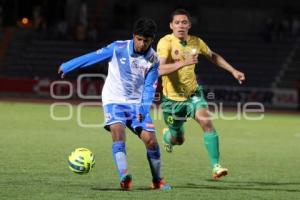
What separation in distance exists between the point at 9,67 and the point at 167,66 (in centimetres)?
2537

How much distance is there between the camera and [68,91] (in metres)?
29.9

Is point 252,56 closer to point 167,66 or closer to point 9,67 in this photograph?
point 9,67

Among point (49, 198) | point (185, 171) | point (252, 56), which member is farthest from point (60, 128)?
point (252, 56)

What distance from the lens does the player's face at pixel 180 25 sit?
10.2 metres

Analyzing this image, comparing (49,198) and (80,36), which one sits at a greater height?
(80,36)

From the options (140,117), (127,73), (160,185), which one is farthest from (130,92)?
(160,185)

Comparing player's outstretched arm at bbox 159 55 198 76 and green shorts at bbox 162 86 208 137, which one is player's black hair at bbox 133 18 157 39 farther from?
green shorts at bbox 162 86 208 137

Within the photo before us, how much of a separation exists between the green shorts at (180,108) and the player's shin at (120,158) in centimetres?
223

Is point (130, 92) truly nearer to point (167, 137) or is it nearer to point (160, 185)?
point (160, 185)

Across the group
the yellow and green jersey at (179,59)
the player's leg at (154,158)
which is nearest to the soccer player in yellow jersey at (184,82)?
the yellow and green jersey at (179,59)

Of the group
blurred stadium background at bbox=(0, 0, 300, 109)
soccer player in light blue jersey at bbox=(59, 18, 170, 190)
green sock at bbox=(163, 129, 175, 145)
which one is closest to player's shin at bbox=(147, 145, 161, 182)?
soccer player in light blue jersey at bbox=(59, 18, 170, 190)

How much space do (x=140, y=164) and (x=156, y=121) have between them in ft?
35.7

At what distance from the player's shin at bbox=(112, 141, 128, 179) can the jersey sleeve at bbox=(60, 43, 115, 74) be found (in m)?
0.90

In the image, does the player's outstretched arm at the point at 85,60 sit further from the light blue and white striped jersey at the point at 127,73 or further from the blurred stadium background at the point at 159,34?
the blurred stadium background at the point at 159,34
